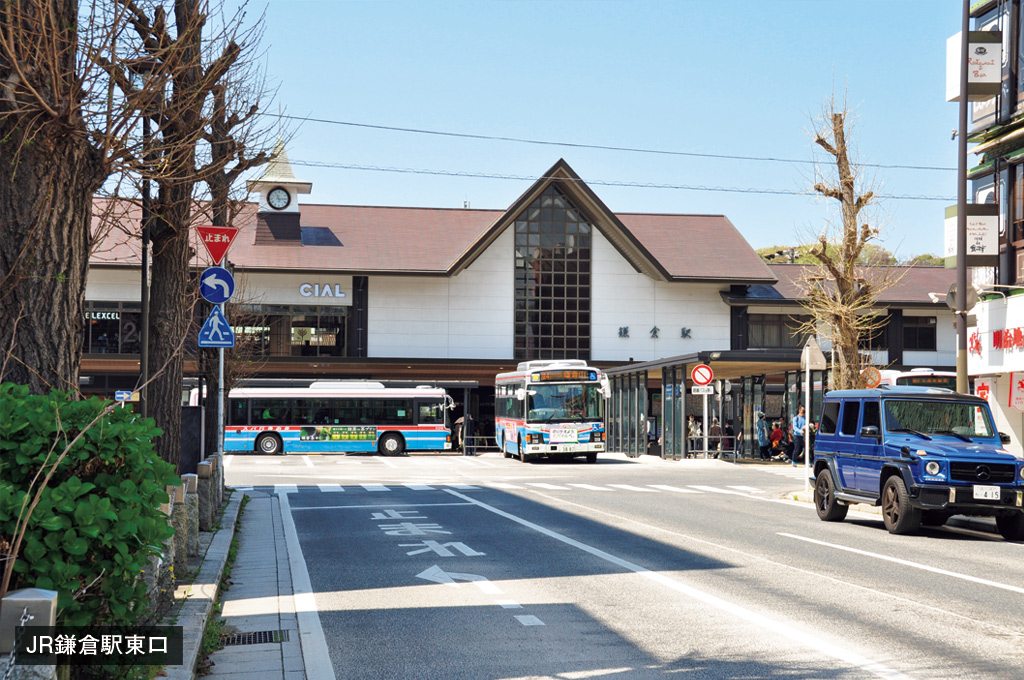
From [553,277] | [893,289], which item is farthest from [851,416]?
[893,289]

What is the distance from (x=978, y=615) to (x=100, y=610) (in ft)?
22.1

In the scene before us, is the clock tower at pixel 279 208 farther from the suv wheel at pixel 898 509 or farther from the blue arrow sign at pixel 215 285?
the suv wheel at pixel 898 509

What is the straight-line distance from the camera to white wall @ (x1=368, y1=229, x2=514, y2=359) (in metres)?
52.5

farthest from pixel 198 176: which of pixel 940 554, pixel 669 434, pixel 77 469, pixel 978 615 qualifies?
pixel 669 434

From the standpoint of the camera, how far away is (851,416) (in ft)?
54.0

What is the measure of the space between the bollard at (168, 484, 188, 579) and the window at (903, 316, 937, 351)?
52.1 meters

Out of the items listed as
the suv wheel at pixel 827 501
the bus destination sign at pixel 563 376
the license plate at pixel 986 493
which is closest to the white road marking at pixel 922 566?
the license plate at pixel 986 493

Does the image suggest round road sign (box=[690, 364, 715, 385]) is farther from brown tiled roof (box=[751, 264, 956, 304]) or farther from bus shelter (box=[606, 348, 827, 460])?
brown tiled roof (box=[751, 264, 956, 304])

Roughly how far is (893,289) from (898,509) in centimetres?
4453

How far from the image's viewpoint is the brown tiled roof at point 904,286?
55375 mm

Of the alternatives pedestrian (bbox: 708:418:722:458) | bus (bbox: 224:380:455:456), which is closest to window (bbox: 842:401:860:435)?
pedestrian (bbox: 708:418:722:458)

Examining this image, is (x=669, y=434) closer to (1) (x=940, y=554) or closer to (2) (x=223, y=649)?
(1) (x=940, y=554)

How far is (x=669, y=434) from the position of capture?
3934cm

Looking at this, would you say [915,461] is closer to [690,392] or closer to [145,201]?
[145,201]
